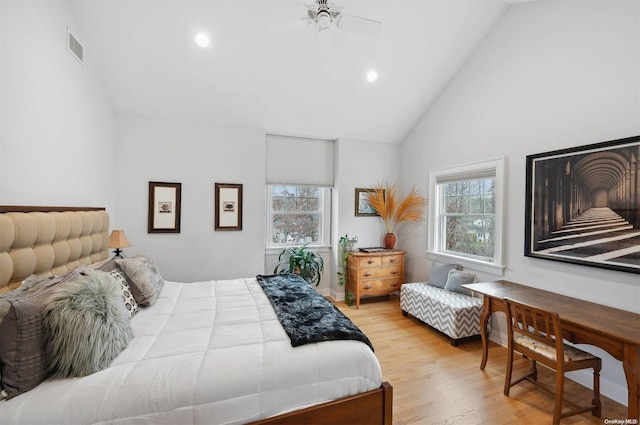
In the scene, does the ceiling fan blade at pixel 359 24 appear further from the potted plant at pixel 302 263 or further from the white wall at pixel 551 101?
the potted plant at pixel 302 263

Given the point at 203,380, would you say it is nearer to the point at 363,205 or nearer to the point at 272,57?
the point at 272,57

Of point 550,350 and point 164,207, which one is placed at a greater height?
point 164,207

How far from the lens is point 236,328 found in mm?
1779

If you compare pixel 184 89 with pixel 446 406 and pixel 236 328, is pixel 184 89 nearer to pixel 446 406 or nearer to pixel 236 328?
pixel 236 328

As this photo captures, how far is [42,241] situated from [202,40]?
227cm

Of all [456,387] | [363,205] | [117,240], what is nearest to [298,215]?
[363,205]

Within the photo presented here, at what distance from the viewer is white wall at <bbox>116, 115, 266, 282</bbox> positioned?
3518mm

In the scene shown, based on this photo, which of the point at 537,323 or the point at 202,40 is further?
the point at 202,40

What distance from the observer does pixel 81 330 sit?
1.28 meters

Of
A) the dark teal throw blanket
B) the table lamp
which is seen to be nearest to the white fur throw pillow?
the dark teal throw blanket

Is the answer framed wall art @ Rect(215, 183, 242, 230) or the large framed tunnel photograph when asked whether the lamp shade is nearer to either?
framed wall art @ Rect(215, 183, 242, 230)

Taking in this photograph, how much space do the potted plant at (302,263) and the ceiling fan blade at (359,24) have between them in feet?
9.40

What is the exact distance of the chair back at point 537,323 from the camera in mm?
1791

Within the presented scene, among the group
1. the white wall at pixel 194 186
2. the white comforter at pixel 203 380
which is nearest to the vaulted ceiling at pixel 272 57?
the white wall at pixel 194 186
